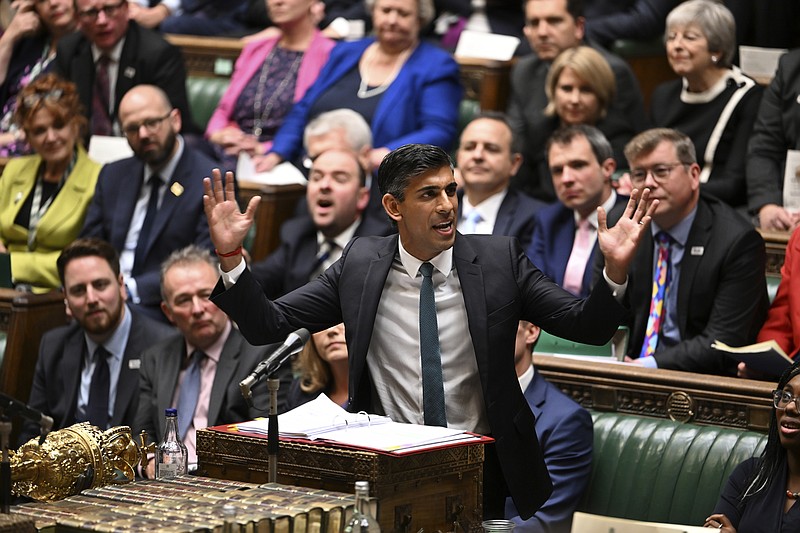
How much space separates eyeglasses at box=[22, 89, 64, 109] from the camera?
5363 millimetres

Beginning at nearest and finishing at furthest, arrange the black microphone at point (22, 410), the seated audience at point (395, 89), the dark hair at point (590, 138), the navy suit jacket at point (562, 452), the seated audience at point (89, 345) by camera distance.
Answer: the black microphone at point (22, 410) < the navy suit jacket at point (562, 452) < the seated audience at point (89, 345) < the dark hair at point (590, 138) < the seated audience at point (395, 89)

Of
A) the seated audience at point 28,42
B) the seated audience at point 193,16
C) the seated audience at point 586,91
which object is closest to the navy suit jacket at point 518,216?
the seated audience at point 586,91

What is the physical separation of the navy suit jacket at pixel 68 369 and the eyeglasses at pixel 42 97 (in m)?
1.25

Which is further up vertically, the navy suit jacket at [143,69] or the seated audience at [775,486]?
the navy suit jacket at [143,69]

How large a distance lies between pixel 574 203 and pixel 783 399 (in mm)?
1749

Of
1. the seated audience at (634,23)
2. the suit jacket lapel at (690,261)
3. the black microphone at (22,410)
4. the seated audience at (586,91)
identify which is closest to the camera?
the black microphone at (22,410)

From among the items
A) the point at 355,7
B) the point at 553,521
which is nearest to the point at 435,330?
the point at 553,521

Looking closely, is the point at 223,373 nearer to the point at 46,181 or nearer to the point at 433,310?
the point at 433,310

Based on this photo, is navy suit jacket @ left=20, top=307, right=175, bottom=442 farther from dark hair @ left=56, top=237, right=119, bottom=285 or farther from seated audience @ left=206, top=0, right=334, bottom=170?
seated audience @ left=206, top=0, right=334, bottom=170

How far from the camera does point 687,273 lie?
409cm

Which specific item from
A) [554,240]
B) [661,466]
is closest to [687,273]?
[554,240]

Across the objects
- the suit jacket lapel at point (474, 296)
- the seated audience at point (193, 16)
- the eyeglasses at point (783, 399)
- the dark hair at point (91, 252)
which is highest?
the seated audience at point (193, 16)

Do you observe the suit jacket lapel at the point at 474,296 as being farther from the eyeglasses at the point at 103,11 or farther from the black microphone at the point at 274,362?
the eyeglasses at the point at 103,11

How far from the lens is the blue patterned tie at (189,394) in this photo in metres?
4.04
